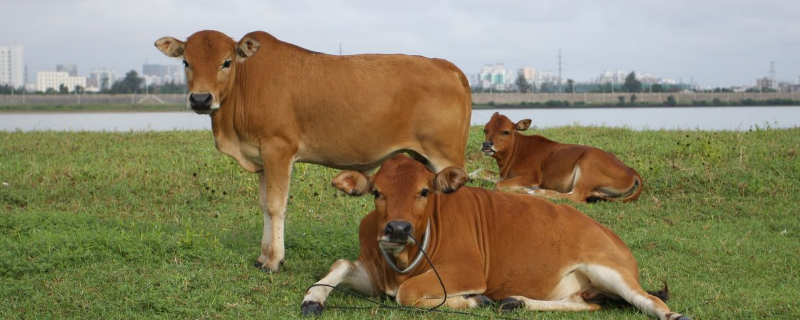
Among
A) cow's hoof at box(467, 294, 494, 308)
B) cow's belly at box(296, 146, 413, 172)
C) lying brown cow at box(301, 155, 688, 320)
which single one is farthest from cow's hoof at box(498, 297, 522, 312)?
cow's belly at box(296, 146, 413, 172)

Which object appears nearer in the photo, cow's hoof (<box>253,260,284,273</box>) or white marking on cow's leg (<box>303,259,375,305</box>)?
white marking on cow's leg (<box>303,259,375,305</box>)

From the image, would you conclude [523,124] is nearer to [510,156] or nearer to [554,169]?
[510,156]

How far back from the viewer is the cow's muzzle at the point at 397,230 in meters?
5.83

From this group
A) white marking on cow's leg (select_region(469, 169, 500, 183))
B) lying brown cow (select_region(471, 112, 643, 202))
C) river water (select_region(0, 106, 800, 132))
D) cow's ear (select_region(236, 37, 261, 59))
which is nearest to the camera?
cow's ear (select_region(236, 37, 261, 59))

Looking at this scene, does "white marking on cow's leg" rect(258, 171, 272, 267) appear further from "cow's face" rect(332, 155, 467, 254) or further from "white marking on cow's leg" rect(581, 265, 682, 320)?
"white marking on cow's leg" rect(581, 265, 682, 320)

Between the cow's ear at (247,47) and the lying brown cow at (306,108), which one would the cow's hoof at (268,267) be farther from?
the cow's ear at (247,47)

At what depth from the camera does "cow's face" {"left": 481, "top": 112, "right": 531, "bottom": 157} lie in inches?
493

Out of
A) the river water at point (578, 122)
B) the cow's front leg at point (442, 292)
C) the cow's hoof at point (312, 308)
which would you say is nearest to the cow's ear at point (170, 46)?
the cow's hoof at point (312, 308)

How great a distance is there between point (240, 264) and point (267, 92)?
4.79ft

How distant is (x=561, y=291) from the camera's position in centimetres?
647

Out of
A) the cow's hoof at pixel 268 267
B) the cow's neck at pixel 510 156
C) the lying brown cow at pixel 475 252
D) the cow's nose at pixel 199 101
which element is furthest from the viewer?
the cow's neck at pixel 510 156

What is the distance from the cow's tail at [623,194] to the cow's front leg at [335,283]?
5.65 m

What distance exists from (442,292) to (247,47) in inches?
111

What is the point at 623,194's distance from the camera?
11.6 m
